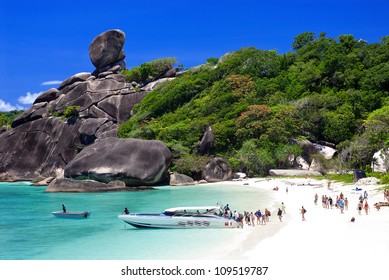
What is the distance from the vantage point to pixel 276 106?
46.6 meters

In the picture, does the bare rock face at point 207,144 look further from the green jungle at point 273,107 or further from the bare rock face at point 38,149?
the bare rock face at point 38,149

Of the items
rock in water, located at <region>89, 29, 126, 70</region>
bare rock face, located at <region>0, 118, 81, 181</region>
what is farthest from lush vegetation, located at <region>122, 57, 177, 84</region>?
bare rock face, located at <region>0, 118, 81, 181</region>

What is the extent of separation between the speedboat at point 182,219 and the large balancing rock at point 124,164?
18.6 m

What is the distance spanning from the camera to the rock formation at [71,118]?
55.0 meters

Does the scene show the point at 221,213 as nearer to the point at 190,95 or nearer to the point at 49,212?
the point at 49,212

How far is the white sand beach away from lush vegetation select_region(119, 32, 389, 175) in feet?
50.2

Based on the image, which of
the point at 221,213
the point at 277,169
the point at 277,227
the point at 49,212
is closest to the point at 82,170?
the point at 49,212

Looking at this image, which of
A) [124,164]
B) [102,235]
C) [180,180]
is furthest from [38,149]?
[102,235]

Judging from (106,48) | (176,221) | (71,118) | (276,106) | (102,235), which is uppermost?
(106,48)

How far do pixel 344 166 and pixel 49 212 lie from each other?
25.9 meters

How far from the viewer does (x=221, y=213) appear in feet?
55.8

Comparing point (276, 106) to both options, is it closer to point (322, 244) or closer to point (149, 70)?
point (149, 70)

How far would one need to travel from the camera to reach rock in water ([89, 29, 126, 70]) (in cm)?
6400

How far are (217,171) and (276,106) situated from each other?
12.1 metres
